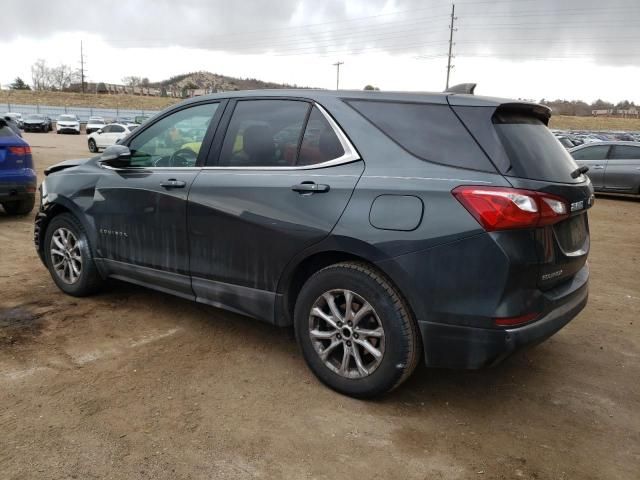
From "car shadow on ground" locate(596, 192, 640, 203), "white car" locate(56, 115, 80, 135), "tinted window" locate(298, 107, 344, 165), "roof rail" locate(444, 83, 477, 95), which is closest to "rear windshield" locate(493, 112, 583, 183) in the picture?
"roof rail" locate(444, 83, 477, 95)

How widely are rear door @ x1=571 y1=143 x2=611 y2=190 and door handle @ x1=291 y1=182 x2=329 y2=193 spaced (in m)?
13.4

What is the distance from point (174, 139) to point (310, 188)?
144 cm

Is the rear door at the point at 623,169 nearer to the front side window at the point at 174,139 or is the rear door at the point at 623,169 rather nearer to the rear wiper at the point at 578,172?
the rear wiper at the point at 578,172

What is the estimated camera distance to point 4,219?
27.6 feet

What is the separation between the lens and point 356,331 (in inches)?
122

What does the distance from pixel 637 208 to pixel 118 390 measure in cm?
1314

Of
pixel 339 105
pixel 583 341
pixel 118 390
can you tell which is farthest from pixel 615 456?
pixel 118 390

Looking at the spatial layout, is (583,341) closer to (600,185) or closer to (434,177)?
(434,177)

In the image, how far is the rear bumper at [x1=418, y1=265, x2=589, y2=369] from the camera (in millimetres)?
2766

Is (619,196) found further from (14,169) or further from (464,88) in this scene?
(14,169)

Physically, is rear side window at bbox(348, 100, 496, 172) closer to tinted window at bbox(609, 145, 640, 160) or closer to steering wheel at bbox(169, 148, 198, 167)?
steering wheel at bbox(169, 148, 198, 167)

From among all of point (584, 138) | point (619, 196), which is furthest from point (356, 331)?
point (584, 138)

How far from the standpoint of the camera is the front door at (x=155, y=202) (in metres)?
3.90

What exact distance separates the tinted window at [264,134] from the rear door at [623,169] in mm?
13491
